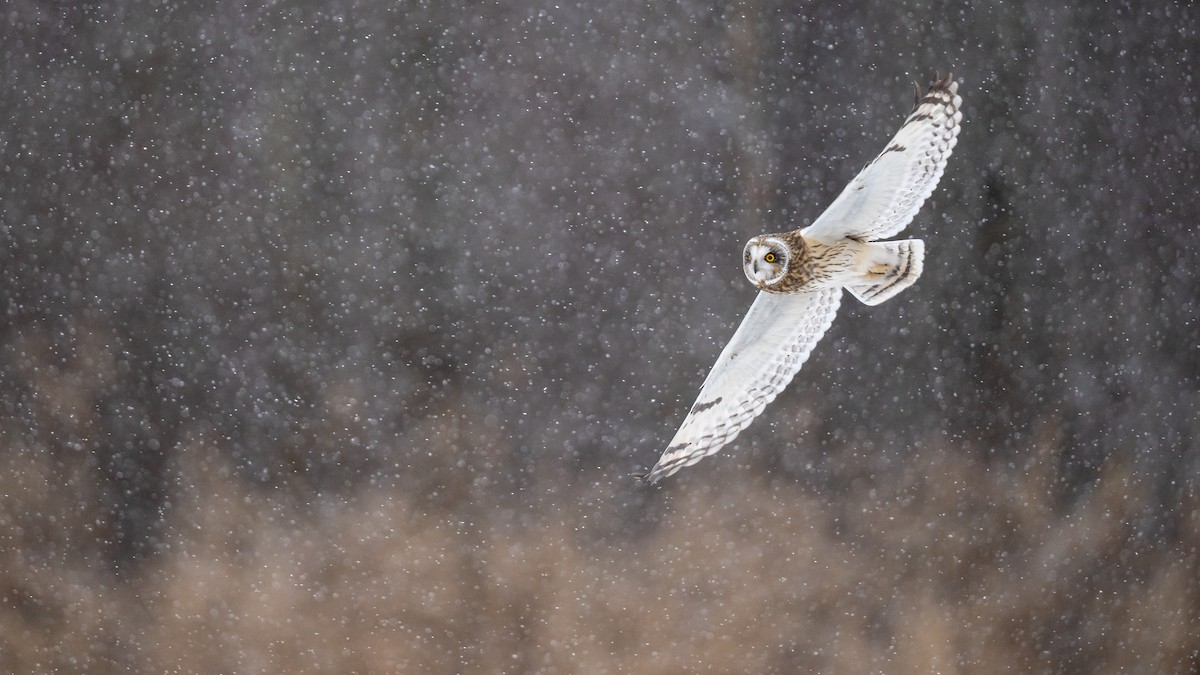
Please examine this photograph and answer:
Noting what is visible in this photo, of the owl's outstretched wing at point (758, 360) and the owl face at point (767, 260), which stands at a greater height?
the owl face at point (767, 260)

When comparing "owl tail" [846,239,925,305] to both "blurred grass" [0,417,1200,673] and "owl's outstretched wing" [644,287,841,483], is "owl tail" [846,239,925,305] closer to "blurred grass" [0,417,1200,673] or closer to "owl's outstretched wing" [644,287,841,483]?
"owl's outstretched wing" [644,287,841,483]

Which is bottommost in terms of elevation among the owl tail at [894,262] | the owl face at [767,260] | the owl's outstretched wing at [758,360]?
the owl tail at [894,262]

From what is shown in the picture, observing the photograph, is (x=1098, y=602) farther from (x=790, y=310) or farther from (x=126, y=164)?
(x=126, y=164)

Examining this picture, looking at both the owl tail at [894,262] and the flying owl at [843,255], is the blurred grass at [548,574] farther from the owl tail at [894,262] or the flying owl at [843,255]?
the owl tail at [894,262]

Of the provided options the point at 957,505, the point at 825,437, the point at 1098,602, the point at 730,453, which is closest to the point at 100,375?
the point at 730,453

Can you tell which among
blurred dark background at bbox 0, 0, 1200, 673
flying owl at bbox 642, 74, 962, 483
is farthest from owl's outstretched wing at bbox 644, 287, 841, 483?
blurred dark background at bbox 0, 0, 1200, 673

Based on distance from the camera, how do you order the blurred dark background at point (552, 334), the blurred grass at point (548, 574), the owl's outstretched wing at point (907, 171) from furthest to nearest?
the blurred grass at point (548, 574)
the blurred dark background at point (552, 334)
the owl's outstretched wing at point (907, 171)

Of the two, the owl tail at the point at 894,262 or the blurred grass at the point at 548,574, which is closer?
the owl tail at the point at 894,262

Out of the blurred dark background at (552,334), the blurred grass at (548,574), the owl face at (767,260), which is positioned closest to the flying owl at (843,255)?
the owl face at (767,260)
